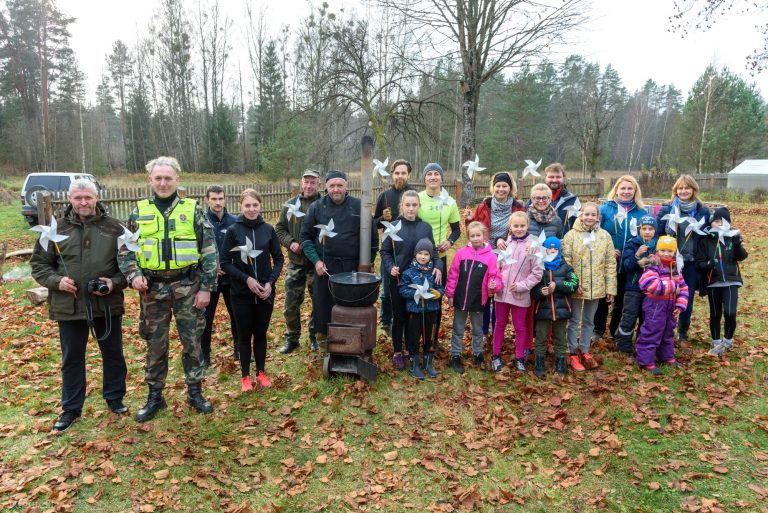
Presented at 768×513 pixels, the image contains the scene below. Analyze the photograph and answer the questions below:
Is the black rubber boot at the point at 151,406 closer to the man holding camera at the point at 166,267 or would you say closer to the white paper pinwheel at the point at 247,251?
the man holding camera at the point at 166,267

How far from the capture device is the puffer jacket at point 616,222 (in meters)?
5.18

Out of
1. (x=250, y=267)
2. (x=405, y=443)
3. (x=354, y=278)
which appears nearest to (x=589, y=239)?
(x=354, y=278)

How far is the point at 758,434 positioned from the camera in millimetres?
3980

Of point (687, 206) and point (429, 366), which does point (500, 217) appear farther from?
point (687, 206)

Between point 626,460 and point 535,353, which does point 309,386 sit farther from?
point 626,460

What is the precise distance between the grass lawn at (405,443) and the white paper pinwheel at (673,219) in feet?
4.99

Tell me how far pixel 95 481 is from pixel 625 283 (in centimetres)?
531

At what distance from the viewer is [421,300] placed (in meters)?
4.65

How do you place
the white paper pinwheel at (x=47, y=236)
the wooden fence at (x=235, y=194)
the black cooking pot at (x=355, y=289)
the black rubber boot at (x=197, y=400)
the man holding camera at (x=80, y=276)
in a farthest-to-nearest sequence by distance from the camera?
the wooden fence at (x=235, y=194), the black cooking pot at (x=355, y=289), the black rubber boot at (x=197, y=400), the man holding camera at (x=80, y=276), the white paper pinwheel at (x=47, y=236)

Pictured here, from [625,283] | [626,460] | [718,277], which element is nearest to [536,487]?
[626,460]

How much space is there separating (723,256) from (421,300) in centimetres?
346

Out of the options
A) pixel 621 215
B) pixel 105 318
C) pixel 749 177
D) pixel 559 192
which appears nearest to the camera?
pixel 105 318

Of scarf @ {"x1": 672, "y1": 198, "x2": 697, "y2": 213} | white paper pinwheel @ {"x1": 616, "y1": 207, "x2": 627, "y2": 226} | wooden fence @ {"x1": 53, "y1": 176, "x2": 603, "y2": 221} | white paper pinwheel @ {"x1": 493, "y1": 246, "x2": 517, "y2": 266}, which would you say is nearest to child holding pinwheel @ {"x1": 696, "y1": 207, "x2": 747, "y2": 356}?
scarf @ {"x1": 672, "y1": 198, "x2": 697, "y2": 213}

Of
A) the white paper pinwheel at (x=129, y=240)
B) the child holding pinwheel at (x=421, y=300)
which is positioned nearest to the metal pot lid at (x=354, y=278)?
the child holding pinwheel at (x=421, y=300)
